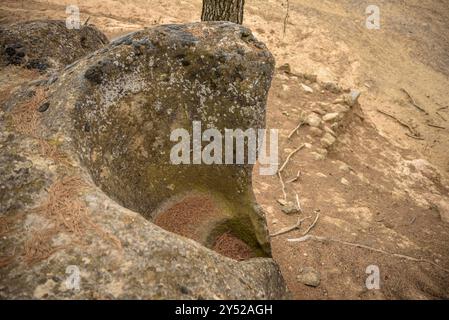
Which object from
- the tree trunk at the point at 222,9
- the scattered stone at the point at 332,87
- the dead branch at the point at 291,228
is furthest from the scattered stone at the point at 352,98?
the dead branch at the point at 291,228

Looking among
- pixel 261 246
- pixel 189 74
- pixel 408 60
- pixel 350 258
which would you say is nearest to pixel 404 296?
pixel 350 258

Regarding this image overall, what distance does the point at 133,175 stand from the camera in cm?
283

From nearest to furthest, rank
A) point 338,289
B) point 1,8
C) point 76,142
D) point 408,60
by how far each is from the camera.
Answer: point 76,142 → point 338,289 → point 1,8 → point 408,60

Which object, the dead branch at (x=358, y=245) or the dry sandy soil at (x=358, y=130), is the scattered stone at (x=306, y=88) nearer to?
the dry sandy soil at (x=358, y=130)

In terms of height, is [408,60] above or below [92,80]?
below

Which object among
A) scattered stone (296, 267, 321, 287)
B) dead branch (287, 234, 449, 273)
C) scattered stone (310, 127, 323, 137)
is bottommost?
dead branch (287, 234, 449, 273)

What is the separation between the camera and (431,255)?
4.14 meters

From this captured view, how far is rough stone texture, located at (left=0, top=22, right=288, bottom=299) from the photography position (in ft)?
5.53

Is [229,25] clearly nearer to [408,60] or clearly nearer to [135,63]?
[135,63]

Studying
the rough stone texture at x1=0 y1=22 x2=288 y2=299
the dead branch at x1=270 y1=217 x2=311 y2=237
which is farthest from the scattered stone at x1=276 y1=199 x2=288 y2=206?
the rough stone texture at x1=0 y1=22 x2=288 y2=299

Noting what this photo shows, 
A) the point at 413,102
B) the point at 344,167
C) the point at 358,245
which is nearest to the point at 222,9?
the point at 344,167

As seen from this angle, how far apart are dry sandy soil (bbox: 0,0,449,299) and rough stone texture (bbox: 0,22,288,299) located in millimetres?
1447

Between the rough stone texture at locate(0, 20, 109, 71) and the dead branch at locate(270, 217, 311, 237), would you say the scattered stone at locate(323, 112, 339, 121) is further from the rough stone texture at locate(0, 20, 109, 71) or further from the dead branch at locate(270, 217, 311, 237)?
the rough stone texture at locate(0, 20, 109, 71)

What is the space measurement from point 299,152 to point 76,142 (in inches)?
151
